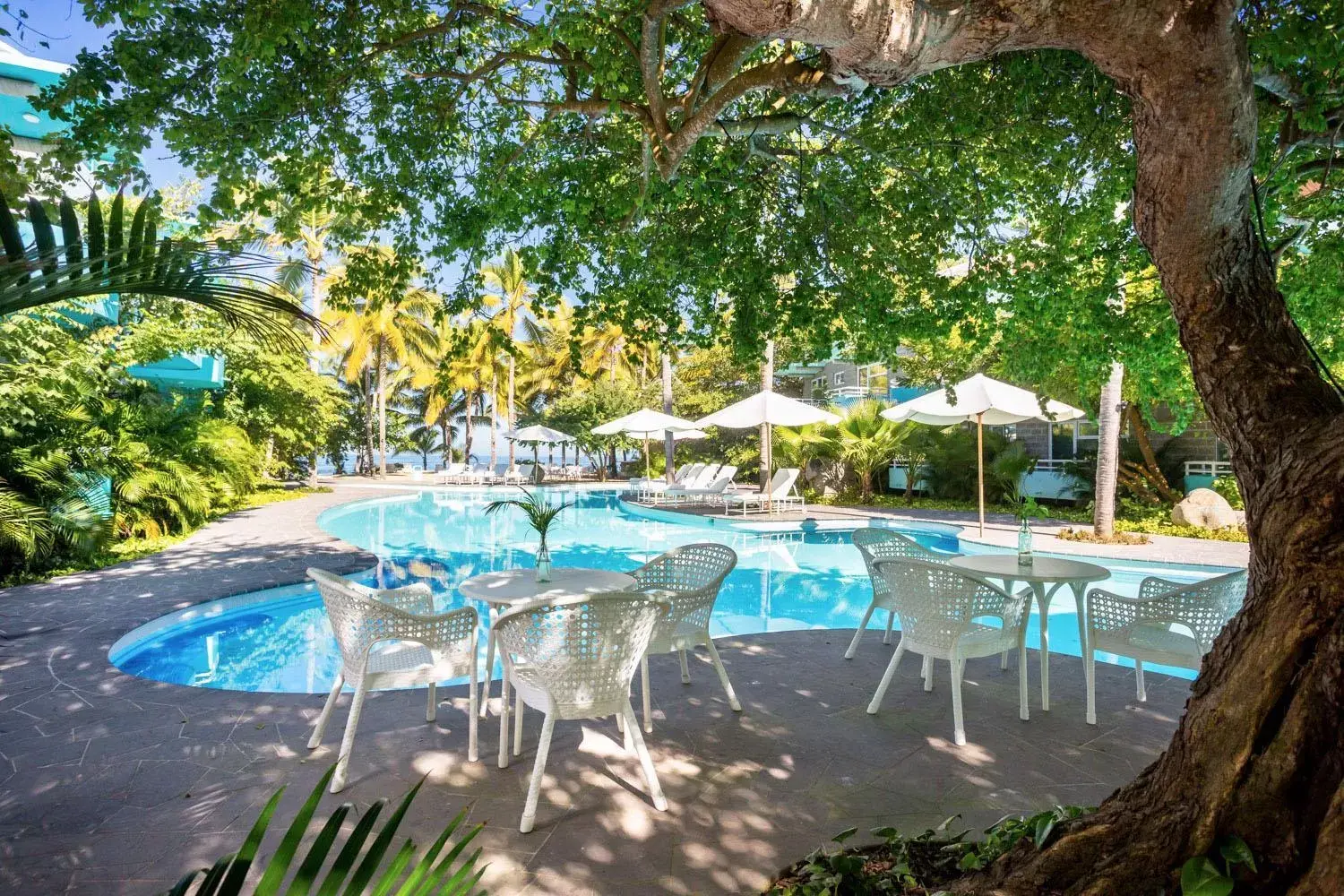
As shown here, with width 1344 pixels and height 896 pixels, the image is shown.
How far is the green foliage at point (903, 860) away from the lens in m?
2.54

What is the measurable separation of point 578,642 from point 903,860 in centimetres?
152

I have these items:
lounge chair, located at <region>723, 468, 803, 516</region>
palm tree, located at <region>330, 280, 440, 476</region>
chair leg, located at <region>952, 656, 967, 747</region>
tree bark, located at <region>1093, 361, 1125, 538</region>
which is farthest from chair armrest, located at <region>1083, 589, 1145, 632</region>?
palm tree, located at <region>330, 280, 440, 476</region>

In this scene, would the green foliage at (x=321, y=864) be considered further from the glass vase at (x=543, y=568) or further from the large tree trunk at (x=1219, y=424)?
the glass vase at (x=543, y=568)

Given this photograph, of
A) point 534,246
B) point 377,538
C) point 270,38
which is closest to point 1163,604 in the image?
point 534,246

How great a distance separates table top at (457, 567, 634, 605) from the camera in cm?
405

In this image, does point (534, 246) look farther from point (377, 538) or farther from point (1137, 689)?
point (377, 538)

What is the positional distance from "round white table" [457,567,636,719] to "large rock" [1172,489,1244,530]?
1294cm

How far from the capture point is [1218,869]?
1885mm

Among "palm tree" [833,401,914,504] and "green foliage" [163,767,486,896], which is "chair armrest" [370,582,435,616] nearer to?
"green foliage" [163,767,486,896]

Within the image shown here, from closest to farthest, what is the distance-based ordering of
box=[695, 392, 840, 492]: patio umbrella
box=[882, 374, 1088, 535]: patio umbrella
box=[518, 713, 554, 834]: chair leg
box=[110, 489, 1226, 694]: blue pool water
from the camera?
box=[518, 713, 554, 834]: chair leg, box=[110, 489, 1226, 694]: blue pool water, box=[882, 374, 1088, 535]: patio umbrella, box=[695, 392, 840, 492]: patio umbrella

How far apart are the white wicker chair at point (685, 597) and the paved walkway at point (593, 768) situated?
0.24 m

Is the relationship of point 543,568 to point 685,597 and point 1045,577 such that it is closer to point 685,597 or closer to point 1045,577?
point 685,597

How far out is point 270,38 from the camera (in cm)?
368

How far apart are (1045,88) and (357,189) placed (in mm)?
4671
